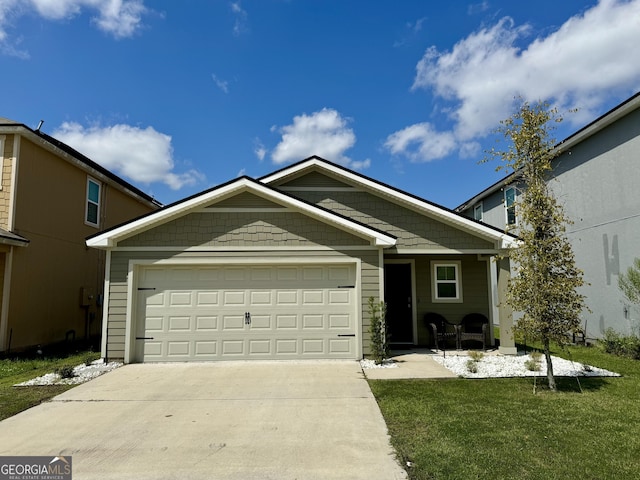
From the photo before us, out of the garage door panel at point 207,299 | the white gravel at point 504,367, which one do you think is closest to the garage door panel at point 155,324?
the garage door panel at point 207,299

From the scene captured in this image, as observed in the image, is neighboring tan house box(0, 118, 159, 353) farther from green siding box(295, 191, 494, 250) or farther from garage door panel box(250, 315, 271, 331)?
green siding box(295, 191, 494, 250)

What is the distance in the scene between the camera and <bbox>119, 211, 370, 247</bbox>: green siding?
365 inches

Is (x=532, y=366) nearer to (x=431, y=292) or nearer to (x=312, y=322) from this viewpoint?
(x=431, y=292)

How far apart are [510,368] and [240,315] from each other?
19.5 ft

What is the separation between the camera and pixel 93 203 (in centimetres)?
1433

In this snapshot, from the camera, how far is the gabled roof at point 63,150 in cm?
1062

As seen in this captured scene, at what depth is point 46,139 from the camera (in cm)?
1166

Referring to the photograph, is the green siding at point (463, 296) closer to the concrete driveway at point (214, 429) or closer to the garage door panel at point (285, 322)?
the garage door panel at point (285, 322)

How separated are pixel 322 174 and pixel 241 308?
4.66 metres

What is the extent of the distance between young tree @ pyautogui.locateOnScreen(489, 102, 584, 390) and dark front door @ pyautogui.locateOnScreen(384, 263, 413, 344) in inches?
184

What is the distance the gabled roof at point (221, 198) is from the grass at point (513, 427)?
338 cm

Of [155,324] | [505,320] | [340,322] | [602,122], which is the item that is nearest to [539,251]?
[505,320]

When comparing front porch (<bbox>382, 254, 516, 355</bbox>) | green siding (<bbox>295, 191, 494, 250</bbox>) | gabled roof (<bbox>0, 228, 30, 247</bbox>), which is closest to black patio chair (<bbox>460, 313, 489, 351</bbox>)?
front porch (<bbox>382, 254, 516, 355</bbox>)

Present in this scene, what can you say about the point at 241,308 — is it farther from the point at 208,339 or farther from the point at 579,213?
the point at 579,213
